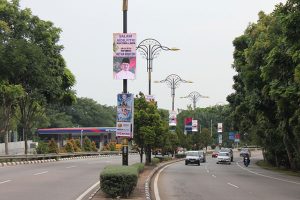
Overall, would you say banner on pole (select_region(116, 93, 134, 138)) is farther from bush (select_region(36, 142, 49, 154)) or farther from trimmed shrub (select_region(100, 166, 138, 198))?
bush (select_region(36, 142, 49, 154))

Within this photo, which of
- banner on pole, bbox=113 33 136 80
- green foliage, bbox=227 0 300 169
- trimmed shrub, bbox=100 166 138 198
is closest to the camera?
trimmed shrub, bbox=100 166 138 198

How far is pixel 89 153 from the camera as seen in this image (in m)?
68.3

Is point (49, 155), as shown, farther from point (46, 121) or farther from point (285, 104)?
point (46, 121)

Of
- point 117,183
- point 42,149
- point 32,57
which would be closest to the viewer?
point 117,183

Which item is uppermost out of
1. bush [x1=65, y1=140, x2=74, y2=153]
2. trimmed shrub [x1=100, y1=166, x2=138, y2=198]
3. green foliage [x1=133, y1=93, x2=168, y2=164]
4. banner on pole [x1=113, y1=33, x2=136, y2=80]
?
banner on pole [x1=113, y1=33, x2=136, y2=80]

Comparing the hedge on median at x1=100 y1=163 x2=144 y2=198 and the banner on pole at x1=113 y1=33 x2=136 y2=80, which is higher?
the banner on pole at x1=113 y1=33 x2=136 y2=80

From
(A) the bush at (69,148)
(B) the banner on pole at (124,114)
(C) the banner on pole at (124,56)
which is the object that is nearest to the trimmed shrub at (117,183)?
(B) the banner on pole at (124,114)

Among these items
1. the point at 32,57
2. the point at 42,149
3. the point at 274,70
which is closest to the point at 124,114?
the point at 274,70

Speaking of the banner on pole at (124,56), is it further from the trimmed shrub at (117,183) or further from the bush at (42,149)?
the bush at (42,149)

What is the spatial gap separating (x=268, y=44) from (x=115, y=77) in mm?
13022

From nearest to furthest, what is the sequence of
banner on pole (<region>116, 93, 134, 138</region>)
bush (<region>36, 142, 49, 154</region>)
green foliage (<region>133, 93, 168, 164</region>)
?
banner on pole (<region>116, 93, 134, 138</region>) < green foliage (<region>133, 93, 168, 164</region>) < bush (<region>36, 142, 49, 154</region>)

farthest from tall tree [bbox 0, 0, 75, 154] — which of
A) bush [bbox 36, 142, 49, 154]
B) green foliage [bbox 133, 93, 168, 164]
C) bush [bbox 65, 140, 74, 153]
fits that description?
bush [bbox 65, 140, 74, 153]

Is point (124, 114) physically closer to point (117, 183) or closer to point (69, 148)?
point (117, 183)

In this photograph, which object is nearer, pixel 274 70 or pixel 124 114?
pixel 124 114
